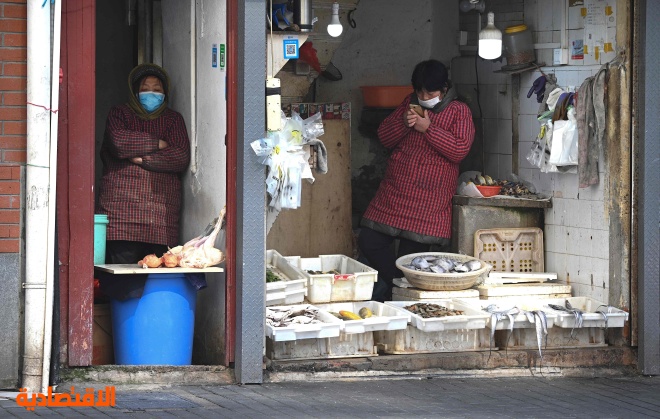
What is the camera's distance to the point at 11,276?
27.4ft

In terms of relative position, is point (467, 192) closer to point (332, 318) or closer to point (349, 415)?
point (332, 318)

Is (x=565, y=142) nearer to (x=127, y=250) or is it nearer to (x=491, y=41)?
(x=491, y=41)

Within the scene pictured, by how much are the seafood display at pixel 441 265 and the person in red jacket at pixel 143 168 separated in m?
2.09

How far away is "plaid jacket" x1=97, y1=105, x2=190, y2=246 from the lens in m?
9.65

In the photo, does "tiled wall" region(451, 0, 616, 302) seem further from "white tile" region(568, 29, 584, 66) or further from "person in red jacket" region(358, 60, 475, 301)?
"person in red jacket" region(358, 60, 475, 301)

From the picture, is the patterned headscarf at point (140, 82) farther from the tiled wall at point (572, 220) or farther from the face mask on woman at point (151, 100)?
the tiled wall at point (572, 220)

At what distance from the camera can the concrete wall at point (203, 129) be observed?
927 centimetres

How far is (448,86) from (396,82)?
5.24ft

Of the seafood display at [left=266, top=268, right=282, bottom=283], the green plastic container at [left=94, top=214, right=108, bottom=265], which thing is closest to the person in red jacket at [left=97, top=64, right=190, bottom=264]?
the green plastic container at [left=94, top=214, right=108, bottom=265]

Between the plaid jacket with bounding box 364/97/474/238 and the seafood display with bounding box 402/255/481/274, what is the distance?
0.48m

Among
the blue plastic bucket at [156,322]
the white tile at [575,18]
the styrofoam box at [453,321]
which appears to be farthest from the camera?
the white tile at [575,18]

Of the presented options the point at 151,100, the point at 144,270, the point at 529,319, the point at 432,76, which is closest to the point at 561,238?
the point at 529,319

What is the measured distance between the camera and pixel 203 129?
9602 millimetres

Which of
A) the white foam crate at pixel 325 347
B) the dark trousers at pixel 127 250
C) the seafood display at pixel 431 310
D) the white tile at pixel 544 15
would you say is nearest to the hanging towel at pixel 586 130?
the white tile at pixel 544 15
